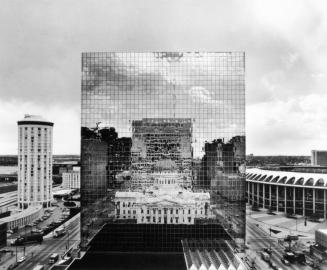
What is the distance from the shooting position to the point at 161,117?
203 ft

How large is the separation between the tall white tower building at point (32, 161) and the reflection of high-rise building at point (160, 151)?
199 feet

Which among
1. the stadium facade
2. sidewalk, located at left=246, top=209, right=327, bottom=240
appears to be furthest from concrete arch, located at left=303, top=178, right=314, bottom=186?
sidewalk, located at left=246, top=209, right=327, bottom=240

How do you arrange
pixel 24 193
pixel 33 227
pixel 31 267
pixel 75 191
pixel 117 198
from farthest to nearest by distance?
pixel 75 191
pixel 24 193
pixel 33 227
pixel 117 198
pixel 31 267

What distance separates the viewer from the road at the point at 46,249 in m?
58.0

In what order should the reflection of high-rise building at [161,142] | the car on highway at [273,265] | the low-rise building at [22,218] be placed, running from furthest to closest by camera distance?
the low-rise building at [22,218] → the reflection of high-rise building at [161,142] → the car on highway at [273,265]

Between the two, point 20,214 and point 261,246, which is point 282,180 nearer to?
point 261,246

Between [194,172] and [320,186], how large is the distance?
51.8m

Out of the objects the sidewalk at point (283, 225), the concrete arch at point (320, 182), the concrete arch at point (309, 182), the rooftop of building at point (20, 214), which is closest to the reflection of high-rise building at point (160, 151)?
the sidewalk at point (283, 225)

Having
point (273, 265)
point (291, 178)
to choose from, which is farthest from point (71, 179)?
point (273, 265)

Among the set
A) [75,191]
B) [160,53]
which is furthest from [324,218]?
[75,191]

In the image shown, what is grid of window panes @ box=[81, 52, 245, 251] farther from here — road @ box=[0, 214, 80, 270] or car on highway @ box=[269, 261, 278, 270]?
road @ box=[0, 214, 80, 270]

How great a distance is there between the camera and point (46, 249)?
66.6m

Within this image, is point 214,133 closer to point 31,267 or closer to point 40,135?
point 31,267

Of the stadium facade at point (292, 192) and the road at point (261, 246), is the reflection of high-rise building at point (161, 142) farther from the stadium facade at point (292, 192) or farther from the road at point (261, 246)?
the stadium facade at point (292, 192)
